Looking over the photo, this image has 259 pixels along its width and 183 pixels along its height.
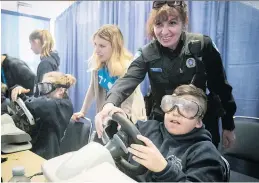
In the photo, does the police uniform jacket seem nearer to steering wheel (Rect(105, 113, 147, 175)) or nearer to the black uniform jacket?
the black uniform jacket

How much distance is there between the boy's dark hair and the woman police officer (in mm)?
22

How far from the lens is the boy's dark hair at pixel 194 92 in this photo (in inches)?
37.1

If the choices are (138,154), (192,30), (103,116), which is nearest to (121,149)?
(138,154)

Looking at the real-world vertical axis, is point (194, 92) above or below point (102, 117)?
above

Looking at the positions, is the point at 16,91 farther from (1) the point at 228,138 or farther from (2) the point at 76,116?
(1) the point at 228,138

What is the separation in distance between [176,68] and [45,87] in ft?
2.18

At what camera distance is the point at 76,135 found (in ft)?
3.91

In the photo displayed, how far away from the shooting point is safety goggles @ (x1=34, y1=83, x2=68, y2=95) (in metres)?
1.21

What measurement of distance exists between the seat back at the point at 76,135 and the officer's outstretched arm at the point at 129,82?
202 millimetres

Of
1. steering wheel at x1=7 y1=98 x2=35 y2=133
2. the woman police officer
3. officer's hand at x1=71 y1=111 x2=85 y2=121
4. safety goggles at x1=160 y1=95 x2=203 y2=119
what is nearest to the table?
steering wheel at x1=7 y1=98 x2=35 y2=133

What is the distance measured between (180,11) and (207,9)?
12 cm

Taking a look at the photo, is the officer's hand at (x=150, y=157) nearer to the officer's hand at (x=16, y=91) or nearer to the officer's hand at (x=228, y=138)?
the officer's hand at (x=228, y=138)

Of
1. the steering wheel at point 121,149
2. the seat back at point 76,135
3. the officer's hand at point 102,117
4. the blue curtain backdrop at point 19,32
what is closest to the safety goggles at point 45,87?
the blue curtain backdrop at point 19,32

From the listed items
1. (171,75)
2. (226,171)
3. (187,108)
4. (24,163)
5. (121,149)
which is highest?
(171,75)
